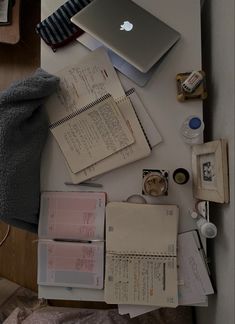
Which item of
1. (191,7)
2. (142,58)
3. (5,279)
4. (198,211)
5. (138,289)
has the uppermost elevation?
(191,7)

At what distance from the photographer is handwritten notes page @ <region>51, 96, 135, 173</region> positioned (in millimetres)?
1016

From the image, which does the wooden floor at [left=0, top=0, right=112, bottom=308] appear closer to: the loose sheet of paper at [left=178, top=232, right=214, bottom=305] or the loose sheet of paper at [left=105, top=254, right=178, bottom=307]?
the loose sheet of paper at [left=105, top=254, right=178, bottom=307]

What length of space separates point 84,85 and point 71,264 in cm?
56

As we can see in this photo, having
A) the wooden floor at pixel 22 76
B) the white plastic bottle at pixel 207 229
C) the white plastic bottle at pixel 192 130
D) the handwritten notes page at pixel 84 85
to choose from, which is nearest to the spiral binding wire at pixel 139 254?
the white plastic bottle at pixel 207 229

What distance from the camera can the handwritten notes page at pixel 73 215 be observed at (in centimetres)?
101

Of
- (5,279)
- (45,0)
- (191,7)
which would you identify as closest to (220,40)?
(191,7)

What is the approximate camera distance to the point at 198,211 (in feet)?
3.22

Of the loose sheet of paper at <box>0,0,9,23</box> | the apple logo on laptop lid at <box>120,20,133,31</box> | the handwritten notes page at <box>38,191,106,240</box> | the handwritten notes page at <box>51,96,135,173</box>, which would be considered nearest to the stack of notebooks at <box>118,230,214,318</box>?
the handwritten notes page at <box>38,191,106,240</box>

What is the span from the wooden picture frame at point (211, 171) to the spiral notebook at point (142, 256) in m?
0.10

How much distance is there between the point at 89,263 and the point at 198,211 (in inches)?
A: 14.4

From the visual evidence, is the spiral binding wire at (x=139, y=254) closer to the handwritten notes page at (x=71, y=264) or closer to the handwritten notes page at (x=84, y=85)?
the handwritten notes page at (x=71, y=264)

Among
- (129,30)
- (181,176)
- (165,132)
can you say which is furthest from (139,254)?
(129,30)

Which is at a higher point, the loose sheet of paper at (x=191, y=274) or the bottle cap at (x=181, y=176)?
the bottle cap at (x=181, y=176)

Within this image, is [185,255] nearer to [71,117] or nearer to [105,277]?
[105,277]
